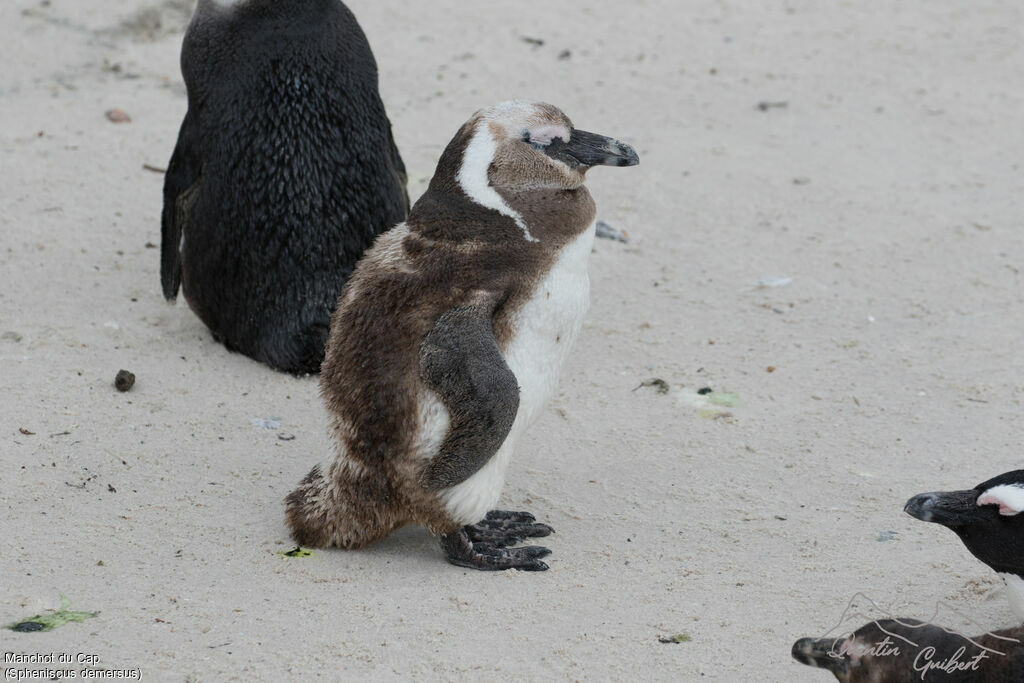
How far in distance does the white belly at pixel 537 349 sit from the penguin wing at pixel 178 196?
2122mm

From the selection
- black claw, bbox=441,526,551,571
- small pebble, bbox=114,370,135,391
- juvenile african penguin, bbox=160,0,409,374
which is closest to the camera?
black claw, bbox=441,526,551,571

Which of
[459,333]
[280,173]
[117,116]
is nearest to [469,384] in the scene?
[459,333]

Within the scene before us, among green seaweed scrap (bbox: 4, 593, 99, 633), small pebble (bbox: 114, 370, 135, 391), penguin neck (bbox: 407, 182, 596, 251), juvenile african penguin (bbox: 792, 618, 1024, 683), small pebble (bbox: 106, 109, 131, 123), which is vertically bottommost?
small pebble (bbox: 114, 370, 135, 391)

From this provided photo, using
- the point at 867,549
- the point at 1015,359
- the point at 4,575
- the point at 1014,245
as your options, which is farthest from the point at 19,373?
the point at 1014,245

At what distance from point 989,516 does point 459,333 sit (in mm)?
1366

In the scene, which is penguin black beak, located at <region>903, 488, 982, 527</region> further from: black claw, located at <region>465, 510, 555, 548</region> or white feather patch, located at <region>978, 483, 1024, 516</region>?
black claw, located at <region>465, 510, 555, 548</region>

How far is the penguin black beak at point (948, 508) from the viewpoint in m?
3.19

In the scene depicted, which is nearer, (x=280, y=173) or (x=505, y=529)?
(x=505, y=529)

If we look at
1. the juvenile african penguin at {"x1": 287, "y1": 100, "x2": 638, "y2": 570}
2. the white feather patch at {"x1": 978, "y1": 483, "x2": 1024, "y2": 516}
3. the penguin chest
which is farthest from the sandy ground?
the penguin chest

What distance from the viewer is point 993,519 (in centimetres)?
315

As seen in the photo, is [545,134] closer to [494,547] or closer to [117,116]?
[494,547]

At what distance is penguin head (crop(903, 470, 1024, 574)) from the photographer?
122 inches

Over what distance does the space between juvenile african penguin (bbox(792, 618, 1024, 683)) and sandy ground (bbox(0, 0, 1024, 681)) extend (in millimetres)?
213

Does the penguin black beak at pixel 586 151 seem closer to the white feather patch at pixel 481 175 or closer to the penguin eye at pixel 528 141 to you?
the penguin eye at pixel 528 141
